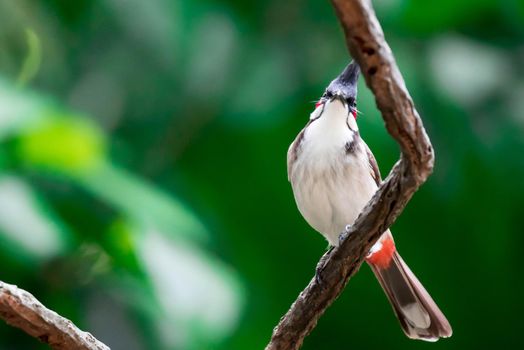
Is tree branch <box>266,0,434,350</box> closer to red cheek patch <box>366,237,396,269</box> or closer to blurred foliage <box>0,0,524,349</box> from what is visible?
red cheek patch <box>366,237,396,269</box>

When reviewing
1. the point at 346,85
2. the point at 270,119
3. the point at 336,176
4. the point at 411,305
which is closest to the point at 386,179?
the point at 346,85

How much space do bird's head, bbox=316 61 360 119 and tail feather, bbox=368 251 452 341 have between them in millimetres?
398

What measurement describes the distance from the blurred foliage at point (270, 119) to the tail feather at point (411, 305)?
1.08 metres

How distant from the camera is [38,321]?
1199 mm

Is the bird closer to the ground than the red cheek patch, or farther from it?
farther from it

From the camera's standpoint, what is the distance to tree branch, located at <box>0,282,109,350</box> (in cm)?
117

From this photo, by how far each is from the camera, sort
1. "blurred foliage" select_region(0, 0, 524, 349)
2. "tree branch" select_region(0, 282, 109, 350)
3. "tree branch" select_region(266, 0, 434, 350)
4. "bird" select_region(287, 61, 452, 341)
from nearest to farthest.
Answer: "tree branch" select_region(266, 0, 434, 350), "tree branch" select_region(0, 282, 109, 350), "bird" select_region(287, 61, 452, 341), "blurred foliage" select_region(0, 0, 524, 349)

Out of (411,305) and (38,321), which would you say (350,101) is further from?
(38,321)

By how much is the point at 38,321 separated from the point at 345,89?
0.64m

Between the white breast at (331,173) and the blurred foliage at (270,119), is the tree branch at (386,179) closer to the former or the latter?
the white breast at (331,173)

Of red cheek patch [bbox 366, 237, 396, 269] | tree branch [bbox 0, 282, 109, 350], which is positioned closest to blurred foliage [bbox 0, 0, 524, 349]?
red cheek patch [bbox 366, 237, 396, 269]

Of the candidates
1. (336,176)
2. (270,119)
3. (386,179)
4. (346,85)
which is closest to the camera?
(386,179)

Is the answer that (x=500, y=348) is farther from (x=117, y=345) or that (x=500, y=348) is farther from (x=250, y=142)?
(x=117, y=345)

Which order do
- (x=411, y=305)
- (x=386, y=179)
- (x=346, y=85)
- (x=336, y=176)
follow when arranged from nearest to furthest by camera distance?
(x=386, y=179), (x=346, y=85), (x=336, y=176), (x=411, y=305)
